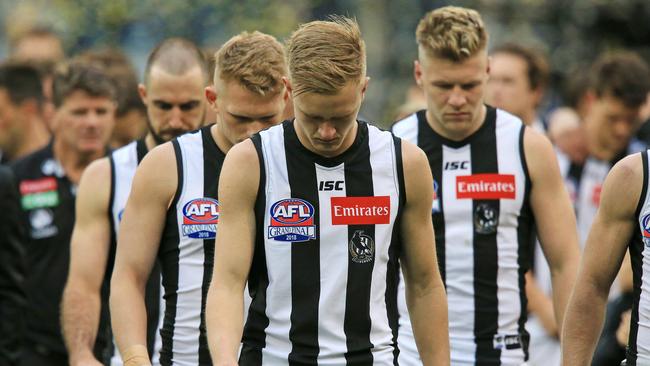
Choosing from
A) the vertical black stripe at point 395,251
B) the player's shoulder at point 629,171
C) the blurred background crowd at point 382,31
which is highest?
the blurred background crowd at point 382,31

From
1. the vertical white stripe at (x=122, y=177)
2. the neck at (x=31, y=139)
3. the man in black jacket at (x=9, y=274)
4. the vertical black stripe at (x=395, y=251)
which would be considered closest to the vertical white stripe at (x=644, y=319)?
the vertical black stripe at (x=395, y=251)

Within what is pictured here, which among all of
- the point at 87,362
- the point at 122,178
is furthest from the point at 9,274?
the point at 122,178

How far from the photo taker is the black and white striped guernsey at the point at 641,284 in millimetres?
5160

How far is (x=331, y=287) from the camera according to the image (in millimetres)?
5043

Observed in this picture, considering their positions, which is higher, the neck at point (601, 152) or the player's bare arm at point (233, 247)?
the neck at point (601, 152)

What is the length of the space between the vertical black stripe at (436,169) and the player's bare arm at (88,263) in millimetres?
1594

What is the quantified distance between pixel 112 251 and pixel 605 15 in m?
10.5

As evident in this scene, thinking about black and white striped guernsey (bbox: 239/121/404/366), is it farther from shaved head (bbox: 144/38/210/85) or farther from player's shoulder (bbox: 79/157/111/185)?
shaved head (bbox: 144/38/210/85)

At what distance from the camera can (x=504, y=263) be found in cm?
671

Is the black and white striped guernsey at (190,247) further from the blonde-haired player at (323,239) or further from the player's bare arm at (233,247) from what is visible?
the player's bare arm at (233,247)

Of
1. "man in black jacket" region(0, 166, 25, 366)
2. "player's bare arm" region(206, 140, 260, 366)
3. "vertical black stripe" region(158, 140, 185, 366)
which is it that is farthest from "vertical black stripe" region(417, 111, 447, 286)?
"man in black jacket" region(0, 166, 25, 366)

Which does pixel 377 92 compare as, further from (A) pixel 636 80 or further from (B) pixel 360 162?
(B) pixel 360 162

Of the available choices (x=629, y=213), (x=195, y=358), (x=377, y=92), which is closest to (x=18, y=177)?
(x=195, y=358)

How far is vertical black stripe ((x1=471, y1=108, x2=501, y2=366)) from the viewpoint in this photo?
263 inches
